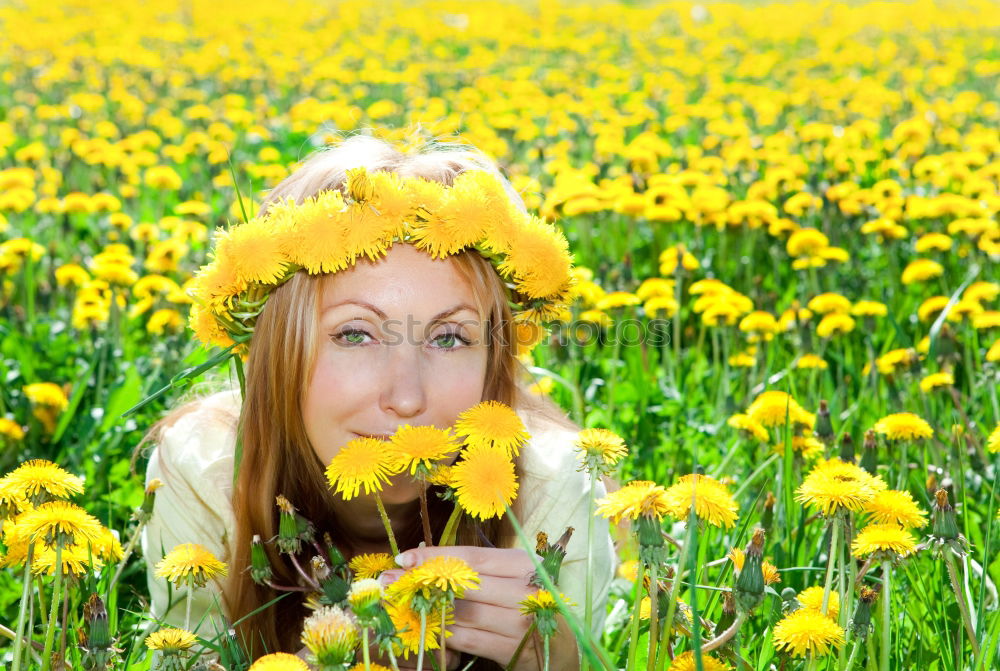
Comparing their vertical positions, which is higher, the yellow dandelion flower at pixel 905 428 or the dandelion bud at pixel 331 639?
the dandelion bud at pixel 331 639

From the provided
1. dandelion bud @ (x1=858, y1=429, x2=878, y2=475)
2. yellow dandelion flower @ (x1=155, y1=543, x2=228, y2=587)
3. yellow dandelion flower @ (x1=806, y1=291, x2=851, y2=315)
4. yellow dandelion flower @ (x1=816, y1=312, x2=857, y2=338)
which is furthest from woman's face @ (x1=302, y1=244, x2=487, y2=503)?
yellow dandelion flower @ (x1=806, y1=291, x2=851, y2=315)

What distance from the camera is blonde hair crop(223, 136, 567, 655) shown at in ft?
5.48

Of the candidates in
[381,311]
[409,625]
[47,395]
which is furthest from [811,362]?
[47,395]

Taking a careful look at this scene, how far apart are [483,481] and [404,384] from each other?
0.31m

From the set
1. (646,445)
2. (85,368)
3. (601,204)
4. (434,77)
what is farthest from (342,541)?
(434,77)

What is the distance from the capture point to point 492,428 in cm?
130

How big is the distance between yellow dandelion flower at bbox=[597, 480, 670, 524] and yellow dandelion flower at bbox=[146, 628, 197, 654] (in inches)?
18.3

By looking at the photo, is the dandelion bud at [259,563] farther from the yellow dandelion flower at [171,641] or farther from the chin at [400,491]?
the chin at [400,491]

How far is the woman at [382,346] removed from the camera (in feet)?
5.08

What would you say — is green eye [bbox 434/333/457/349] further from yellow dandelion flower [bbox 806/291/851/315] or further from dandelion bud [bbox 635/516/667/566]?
yellow dandelion flower [bbox 806/291/851/315]

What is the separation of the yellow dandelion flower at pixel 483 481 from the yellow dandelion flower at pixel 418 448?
3cm

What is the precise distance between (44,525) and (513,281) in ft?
2.56

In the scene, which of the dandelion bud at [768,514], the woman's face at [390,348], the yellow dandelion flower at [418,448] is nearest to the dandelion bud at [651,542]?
the yellow dandelion flower at [418,448]

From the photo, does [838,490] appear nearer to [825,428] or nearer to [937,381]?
[825,428]
